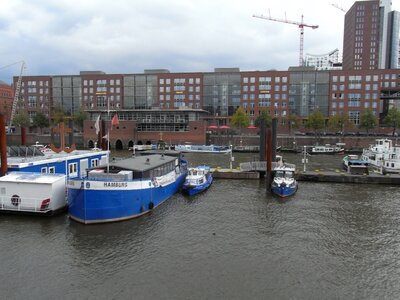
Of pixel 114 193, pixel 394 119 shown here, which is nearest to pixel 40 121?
pixel 114 193

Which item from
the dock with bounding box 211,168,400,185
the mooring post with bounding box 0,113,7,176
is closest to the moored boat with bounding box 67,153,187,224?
the mooring post with bounding box 0,113,7,176

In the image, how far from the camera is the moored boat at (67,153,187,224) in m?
28.2

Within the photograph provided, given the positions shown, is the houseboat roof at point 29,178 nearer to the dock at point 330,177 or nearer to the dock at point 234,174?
the dock at point 234,174

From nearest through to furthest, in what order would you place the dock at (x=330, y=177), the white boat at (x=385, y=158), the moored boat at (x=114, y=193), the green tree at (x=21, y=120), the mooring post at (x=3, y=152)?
the moored boat at (x=114, y=193) < the mooring post at (x=3, y=152) < the dock at (x=330, y=177) < the white boat at (x=385, y=158) < the green tree at (x=21, y=120)

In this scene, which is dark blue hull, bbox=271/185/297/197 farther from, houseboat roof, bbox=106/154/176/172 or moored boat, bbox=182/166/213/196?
houseboat roof, bbox=106/154/176/172

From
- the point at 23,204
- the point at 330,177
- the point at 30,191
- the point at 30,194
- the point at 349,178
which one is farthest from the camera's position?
the point at 330,177

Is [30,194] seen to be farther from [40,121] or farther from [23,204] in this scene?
[40,121]

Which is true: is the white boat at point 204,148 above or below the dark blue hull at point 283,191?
above

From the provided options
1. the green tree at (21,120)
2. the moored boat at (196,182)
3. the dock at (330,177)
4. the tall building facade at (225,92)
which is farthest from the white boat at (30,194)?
the green tree at (21,120)

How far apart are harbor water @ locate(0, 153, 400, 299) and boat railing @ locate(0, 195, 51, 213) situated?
87 cm

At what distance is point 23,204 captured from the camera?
30.4m

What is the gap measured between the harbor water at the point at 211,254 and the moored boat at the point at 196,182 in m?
4.66

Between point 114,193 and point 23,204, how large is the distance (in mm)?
8570

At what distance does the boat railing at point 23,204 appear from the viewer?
98.6 feet
